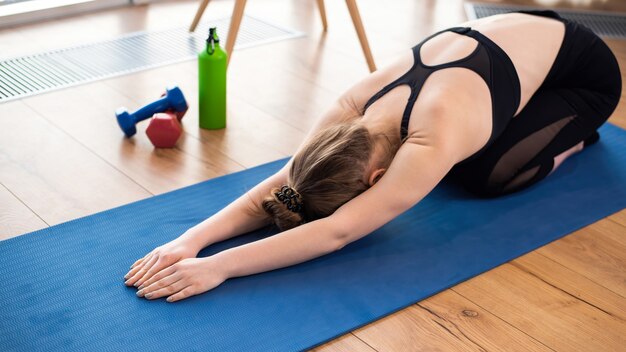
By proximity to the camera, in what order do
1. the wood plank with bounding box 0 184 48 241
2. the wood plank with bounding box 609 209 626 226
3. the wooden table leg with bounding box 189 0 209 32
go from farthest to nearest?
the wooden table leg with bounding box 189 0 209 32
the wood plank with bounding box 609 209 626 226
the wood plank with bounding box 0 184 48 241

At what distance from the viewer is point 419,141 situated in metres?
1.84

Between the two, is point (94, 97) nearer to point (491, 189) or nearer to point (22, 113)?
point (22, 113)

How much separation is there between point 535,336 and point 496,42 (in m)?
0.81

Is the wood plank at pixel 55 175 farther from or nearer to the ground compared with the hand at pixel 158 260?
nearer to the ground

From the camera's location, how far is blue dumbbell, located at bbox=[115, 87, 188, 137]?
8.02 feet

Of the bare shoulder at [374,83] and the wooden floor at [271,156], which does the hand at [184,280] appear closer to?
the wooden floor at [271,156]

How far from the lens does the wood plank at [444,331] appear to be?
1.67m

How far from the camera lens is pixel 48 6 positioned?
342 centimetres

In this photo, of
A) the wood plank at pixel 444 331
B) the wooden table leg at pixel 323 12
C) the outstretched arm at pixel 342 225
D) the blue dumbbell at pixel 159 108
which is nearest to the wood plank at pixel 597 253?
the wood plank at pixel 444 331

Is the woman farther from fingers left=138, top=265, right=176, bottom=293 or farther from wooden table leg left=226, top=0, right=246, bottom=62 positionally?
wooden table leg left=226, top=0, right=246, bottom=62

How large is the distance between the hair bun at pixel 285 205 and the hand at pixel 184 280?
0.18 metres

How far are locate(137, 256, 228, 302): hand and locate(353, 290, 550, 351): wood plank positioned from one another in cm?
35

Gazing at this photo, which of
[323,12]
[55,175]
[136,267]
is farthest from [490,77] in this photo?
[323,12]

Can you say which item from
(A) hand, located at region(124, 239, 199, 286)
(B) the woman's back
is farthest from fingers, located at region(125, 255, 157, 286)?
(B) the woman's back
